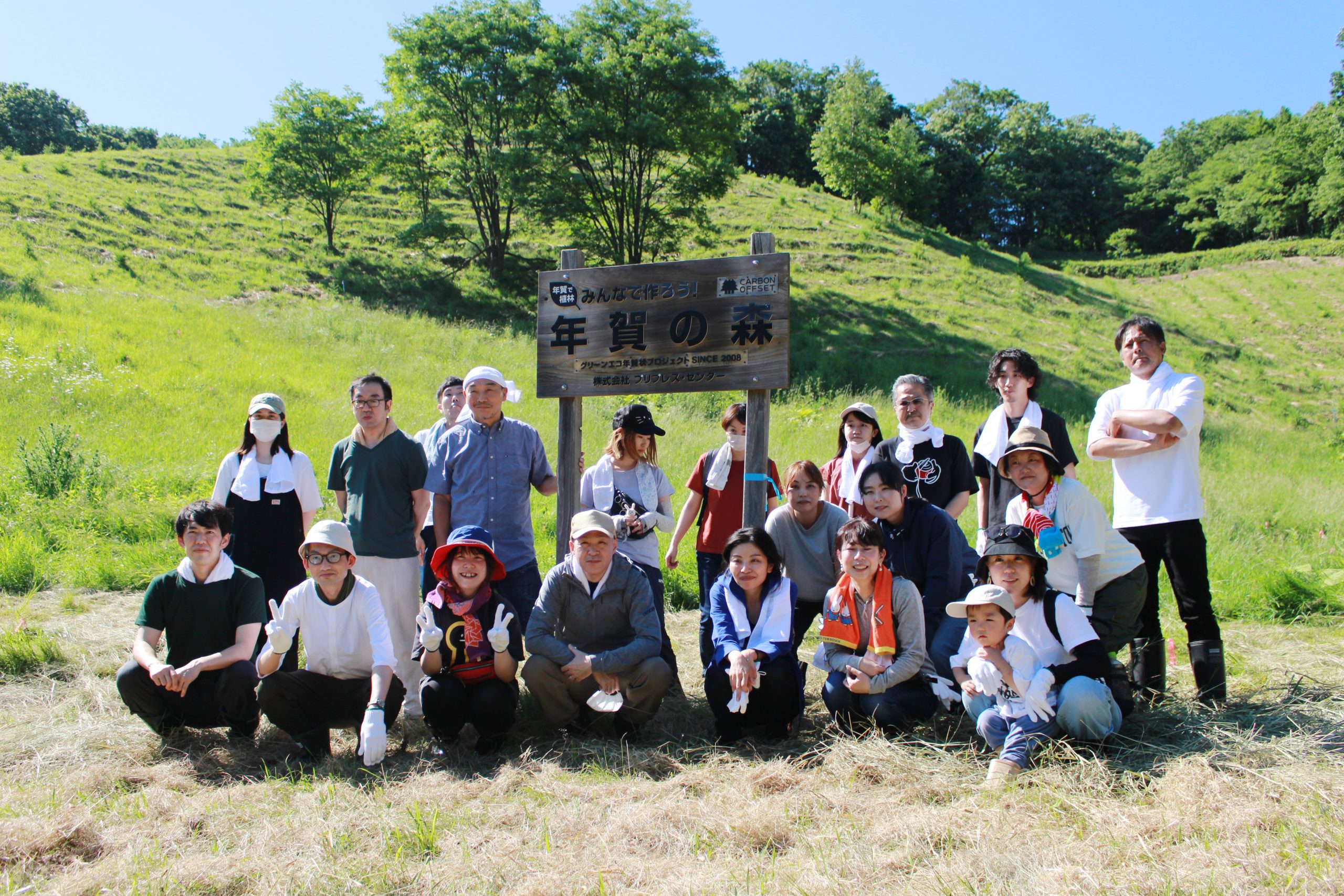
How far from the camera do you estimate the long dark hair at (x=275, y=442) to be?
4.67m

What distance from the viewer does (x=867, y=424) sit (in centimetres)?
464

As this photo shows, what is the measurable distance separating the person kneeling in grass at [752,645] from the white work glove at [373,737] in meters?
1.48

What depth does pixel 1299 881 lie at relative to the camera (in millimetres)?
2371

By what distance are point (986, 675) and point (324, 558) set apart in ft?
9.79

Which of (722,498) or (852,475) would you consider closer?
(852,475)

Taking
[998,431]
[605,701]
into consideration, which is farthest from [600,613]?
[998,431]

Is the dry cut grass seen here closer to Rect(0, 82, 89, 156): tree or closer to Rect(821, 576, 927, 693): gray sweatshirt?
Rect(821, 576, 927, 693): gray sweatshirt

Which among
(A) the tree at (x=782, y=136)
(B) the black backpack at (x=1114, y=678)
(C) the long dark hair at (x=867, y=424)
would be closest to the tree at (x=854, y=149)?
(A) the tree at (x=782, y=136)

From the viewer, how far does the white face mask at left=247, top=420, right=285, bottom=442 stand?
4.60 meters

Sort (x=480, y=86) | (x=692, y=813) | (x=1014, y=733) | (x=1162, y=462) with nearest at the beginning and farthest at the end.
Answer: (x=692, y=813) → (x=1014, y=733) → (x=1162, y=462) → (x=480, y=86)

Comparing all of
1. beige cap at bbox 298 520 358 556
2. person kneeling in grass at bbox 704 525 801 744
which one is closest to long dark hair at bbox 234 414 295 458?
beige cap at bbox 298 520 358 556

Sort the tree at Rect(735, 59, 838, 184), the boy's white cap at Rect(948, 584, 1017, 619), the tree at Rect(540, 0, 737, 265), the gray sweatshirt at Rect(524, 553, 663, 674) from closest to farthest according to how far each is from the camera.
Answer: the boy's white cap at Rect(948, 584, 1017, 619)
the gray sweatshirt at Rect(524, 553, 663, 674)
the tree at Rect(540, 0, 737, 265)
the tree at Rect(735, 59, 838, 184)

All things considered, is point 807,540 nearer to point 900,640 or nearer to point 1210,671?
point 900,640

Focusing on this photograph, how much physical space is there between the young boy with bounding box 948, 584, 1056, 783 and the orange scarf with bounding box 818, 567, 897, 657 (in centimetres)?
38
